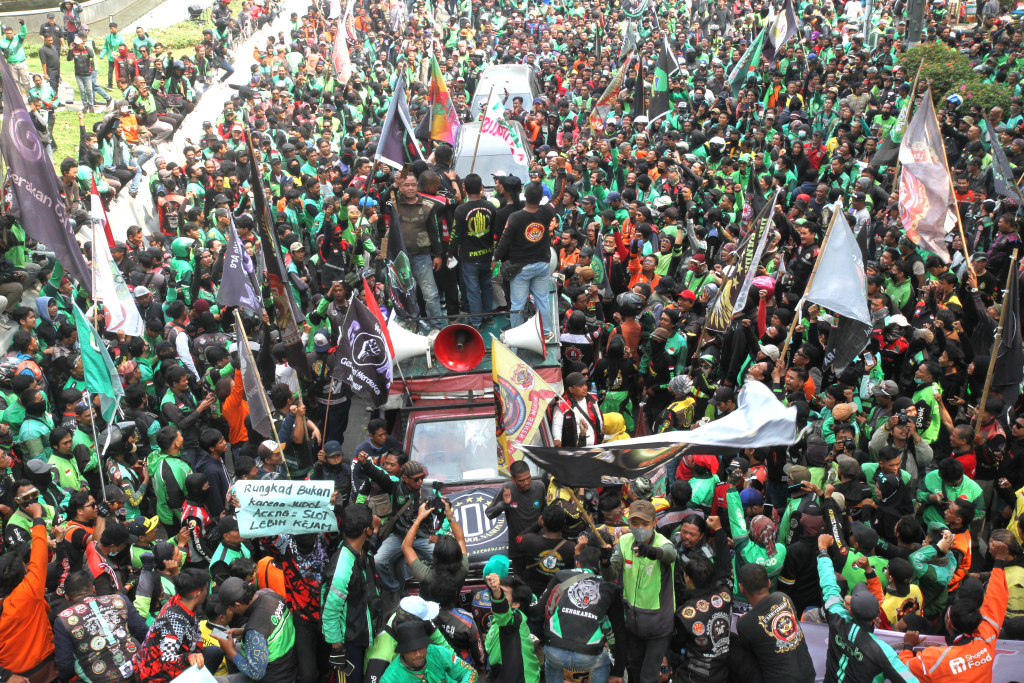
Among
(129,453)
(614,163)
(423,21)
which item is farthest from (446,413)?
(423,21)

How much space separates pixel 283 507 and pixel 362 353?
8.55ft

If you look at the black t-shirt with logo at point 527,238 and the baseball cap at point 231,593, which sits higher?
the black t-shirt with logo at point 527,238

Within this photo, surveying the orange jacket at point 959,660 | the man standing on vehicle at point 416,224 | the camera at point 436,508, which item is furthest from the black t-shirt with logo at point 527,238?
the orange jacket at point 959,660

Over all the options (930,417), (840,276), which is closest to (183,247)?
(840,276)

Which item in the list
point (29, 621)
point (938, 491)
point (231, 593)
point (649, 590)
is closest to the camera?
point (231, 593)

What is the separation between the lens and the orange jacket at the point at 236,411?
9227 millimetres

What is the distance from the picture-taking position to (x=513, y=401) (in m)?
7.73

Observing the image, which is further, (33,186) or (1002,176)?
(1002,176)

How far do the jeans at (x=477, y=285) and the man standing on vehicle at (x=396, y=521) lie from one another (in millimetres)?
3725

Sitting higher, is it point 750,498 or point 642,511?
point 642,511

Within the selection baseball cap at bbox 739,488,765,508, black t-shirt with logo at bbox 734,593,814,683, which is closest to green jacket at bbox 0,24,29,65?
baseball cap at bbox 739,488,765,508

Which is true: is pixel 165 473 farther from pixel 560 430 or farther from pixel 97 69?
pixel 97 69

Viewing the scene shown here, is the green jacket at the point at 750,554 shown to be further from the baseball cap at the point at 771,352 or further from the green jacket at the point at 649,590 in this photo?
the baseball cap at the point at 771,352

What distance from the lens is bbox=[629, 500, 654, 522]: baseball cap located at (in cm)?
586
